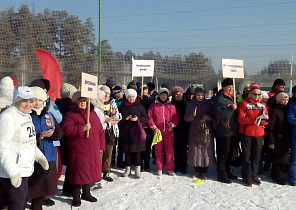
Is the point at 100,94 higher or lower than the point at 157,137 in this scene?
higher

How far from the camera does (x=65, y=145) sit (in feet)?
15.2

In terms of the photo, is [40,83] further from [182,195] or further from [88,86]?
[182,195]

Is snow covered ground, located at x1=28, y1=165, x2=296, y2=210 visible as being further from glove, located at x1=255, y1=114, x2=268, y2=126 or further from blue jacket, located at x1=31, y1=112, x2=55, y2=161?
glove, located at x1=255, y1=114, x2=268, y2=126

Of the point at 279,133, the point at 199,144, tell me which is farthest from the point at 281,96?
the point at 199,144

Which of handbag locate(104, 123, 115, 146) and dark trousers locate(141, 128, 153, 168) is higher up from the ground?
handbag locate(104, 123, 115, 146)

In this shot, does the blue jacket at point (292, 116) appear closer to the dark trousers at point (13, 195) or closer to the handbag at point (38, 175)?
the handbag at point (38, 175)

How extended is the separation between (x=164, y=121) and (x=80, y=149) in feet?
7.08

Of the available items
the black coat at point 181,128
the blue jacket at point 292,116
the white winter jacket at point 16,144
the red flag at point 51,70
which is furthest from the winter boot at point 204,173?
the red flag at point 51,70

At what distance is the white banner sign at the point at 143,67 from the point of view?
6.93 m

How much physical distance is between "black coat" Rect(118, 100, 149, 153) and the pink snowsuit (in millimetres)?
285

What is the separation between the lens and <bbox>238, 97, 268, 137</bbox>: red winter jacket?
520 centimetres

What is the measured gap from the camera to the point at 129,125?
18.8ft

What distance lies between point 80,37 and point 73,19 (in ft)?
3.07

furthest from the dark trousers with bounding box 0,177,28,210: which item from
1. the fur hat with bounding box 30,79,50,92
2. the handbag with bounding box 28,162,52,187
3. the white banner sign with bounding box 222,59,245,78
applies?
the white banner sign with bounding box 222,59,245,78
